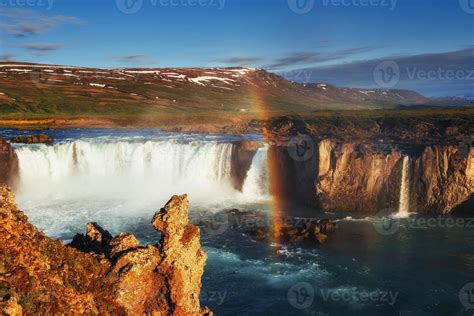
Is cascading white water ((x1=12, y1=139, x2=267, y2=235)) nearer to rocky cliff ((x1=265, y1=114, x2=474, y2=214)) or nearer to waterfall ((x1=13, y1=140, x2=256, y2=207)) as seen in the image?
waterfall ((x1=13, y1=140, x2=256, y2=207))

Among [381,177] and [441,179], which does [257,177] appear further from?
[441,179]

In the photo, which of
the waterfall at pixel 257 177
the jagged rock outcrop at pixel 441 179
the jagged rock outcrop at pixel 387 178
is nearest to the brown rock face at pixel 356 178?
the jagged rock outcrop at pixel 387 178

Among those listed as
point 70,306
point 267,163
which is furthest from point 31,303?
point 267,163

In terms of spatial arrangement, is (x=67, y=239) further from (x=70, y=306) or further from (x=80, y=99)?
(x=80, y=99)

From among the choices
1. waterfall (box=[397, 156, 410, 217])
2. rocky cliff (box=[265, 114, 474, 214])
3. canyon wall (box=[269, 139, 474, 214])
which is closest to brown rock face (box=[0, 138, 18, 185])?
rocky cliff (box=[265, 114, 474, 214])

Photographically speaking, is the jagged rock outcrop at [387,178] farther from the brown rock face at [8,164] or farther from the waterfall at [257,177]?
the brown rock face at [8,164]
